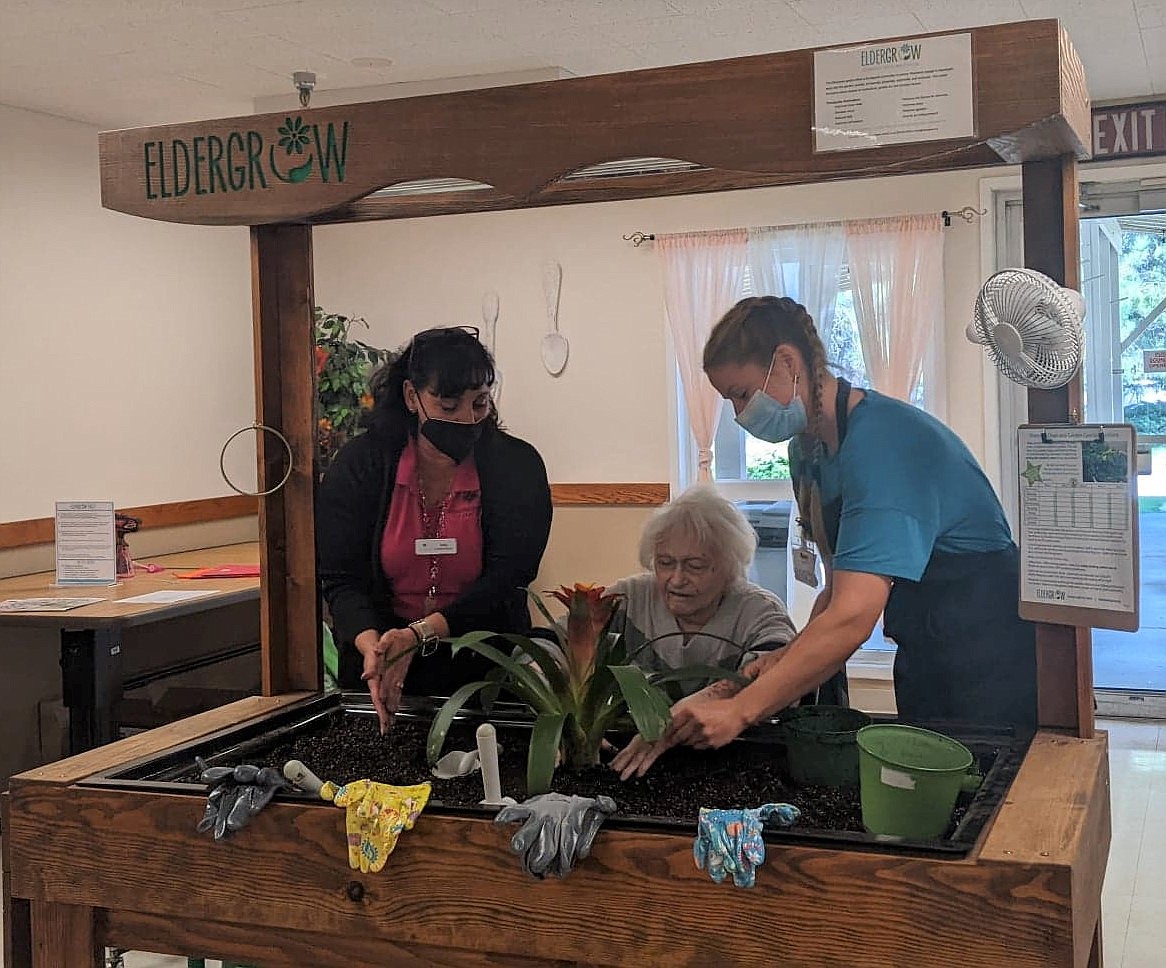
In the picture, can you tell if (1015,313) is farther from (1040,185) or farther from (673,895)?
(673,895)

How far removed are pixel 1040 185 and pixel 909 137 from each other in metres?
0.25

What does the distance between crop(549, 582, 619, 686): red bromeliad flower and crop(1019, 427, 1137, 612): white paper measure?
0.61 meters

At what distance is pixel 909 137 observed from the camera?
1.57m

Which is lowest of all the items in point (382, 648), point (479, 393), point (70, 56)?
A: point (382, 648)

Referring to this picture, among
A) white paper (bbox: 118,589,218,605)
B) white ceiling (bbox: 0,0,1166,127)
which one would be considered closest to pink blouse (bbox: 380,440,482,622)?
white paper (bbox: 118,589,218,605)

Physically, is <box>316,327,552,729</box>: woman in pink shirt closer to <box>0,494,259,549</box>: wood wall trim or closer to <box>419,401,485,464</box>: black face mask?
<box>419,401,485,464</box>: black face mask

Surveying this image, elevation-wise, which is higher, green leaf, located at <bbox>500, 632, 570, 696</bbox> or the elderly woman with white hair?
the elderly woman with white hair

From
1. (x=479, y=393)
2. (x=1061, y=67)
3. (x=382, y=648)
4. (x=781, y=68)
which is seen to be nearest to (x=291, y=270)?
(x=479, y=393)

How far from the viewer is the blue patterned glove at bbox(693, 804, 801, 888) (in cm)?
136

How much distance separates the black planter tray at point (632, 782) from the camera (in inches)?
56.7

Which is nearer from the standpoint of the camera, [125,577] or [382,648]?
[382,648]

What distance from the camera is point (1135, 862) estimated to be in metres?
3.71

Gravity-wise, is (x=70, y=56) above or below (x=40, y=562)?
above

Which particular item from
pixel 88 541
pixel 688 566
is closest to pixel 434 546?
pixel 688 566
